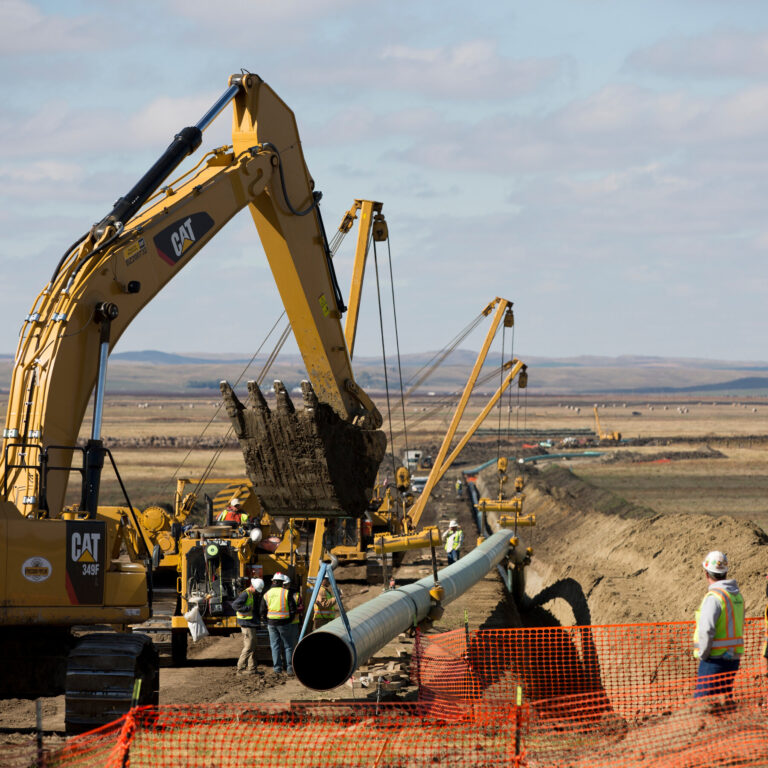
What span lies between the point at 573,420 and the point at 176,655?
Answer: 12551 cm

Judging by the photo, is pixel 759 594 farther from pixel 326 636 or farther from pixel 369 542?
pixel 369 542

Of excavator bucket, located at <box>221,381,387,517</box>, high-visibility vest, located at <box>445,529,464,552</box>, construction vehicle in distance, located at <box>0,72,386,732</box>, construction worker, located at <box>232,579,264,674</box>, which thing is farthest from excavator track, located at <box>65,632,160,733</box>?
high-visibility vest, located at <box>445,529,464,552</box>

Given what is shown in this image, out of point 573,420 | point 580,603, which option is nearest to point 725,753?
point 580,603

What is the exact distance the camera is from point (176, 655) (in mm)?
18016

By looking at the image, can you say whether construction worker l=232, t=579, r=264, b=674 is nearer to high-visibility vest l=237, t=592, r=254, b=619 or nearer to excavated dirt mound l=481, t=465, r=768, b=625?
high-visibility vest l=237, t=592, r=254, b=619

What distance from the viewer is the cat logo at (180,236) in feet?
38.3

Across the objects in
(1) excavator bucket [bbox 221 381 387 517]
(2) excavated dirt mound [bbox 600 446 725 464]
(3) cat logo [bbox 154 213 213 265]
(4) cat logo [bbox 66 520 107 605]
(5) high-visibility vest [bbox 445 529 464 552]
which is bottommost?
(5) high-visibility vest [bbox 445 529 464 552]

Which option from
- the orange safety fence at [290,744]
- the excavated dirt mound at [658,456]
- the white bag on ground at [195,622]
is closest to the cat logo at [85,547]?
the orange safety fence at [290,744]

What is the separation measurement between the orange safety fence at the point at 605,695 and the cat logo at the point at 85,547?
437 cm

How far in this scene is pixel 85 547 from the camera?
10469mm

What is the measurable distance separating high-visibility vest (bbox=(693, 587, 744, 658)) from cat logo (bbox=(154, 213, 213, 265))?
21.7 feet

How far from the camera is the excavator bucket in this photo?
41.4 ft

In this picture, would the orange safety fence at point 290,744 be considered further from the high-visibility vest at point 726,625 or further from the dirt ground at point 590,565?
the dirt ground at point 590,565

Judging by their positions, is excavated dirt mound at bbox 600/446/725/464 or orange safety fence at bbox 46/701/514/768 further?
excavated dirt mound at bbox 600/446/725/464
